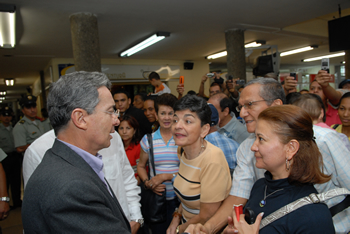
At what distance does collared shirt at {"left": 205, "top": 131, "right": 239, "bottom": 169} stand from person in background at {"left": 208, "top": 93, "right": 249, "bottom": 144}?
2.52ft

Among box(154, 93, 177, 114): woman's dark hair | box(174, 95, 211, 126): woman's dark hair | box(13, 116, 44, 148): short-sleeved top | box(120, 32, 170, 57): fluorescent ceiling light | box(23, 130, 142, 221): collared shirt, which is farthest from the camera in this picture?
box(120, 32, 170, 57): fluorescent ceiling light

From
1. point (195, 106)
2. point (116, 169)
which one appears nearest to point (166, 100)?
point (195, 106)

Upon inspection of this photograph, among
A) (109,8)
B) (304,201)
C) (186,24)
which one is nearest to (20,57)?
(109,8)

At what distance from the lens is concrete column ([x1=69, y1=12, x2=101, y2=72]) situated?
4953mm

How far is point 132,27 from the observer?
626 cm

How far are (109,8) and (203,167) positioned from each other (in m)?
4.43

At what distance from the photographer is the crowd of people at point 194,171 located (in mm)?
898

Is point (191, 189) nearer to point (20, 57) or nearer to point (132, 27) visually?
point (132, 27)

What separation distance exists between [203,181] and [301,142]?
67 cm

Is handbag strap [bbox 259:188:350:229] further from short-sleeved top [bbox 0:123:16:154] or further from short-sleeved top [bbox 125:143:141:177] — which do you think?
short-sleeved top [bbox 0:123:16:154]

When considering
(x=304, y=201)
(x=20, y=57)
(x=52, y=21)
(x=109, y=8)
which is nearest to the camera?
(x=304, y=201)

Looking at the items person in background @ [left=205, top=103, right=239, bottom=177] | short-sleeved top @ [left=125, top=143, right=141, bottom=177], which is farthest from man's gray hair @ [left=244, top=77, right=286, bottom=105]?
short-sleeved top @ [left=125, top=143, right=141, bottom=177]

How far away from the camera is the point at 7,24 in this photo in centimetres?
495

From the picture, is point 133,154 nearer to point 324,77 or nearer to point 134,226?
point 134,226
